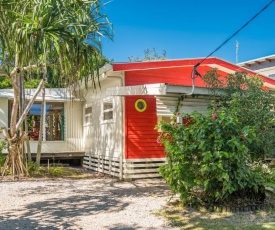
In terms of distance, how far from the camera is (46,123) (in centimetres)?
1338

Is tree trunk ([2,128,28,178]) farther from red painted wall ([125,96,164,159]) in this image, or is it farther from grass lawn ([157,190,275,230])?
grass lawn ([157,190,275,230])

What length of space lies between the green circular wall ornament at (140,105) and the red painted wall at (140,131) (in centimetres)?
8

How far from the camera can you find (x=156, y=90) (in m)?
8.23

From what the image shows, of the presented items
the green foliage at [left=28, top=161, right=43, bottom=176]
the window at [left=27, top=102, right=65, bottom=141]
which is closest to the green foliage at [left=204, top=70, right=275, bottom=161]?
the green foliage at [left=28, top=161, right=43, bottom=176]

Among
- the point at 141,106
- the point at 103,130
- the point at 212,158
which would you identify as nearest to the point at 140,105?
the point at 141,106

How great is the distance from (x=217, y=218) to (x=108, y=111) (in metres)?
6.04

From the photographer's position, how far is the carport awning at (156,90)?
8148 mm

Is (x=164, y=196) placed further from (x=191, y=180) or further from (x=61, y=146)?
(x=61, y=146)

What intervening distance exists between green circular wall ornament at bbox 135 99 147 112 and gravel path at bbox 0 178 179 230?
2.09 m

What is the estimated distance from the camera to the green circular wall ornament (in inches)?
375

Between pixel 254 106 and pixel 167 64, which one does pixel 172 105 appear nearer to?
pixel 167 64

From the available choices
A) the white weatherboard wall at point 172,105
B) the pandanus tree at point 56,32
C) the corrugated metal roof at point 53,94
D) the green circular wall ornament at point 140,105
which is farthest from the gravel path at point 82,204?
the corrugated metal roof at point 53,94

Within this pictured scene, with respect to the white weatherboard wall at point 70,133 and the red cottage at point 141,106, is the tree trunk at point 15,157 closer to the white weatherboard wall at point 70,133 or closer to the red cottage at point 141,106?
the red cottage at point 141,106

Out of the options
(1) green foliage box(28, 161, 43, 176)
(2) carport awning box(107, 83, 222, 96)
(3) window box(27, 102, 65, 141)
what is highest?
(2) carport awning box(107, 83, 222, 96)
